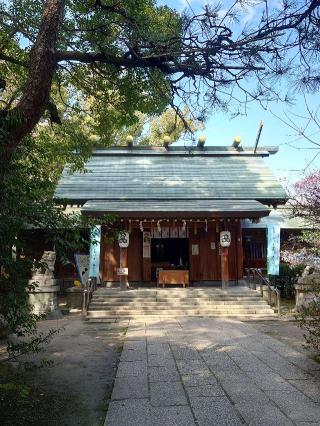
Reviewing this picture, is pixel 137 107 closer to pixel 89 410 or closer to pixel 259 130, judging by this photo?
pixel 89 410

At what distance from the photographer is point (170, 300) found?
45.4ft

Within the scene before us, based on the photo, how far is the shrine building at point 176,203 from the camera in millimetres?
15188

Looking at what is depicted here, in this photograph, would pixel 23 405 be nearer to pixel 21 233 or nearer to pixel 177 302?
pixel 21 233

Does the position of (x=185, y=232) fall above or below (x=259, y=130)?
below

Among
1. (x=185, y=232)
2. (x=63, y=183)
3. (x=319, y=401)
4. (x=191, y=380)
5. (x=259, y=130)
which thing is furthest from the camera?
(x=259, y=130)

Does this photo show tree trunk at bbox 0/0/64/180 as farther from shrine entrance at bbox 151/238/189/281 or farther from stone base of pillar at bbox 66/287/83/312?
shrine entrance at bbox 151/238/189/281

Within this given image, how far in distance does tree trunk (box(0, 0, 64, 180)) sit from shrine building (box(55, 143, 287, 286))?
10.3m

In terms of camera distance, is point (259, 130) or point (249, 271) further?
point (259, 130)

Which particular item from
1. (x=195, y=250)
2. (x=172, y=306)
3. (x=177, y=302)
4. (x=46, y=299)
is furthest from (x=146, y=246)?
(x=46, y=299)

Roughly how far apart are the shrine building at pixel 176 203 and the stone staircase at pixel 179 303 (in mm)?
1001

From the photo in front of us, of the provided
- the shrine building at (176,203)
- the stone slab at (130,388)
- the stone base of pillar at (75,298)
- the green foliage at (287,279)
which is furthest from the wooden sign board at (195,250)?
the stone slab at (130,388)

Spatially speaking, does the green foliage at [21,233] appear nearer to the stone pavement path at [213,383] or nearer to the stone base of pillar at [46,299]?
the stone pavement path at [213,383]

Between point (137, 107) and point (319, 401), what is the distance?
6017mm

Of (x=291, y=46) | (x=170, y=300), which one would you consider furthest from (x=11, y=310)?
(x=170, y=300)
